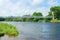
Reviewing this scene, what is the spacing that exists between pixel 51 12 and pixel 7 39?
115 m

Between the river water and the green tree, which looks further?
the green tree

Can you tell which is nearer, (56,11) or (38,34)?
(38,34)

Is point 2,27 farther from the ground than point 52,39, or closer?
farther from the ground

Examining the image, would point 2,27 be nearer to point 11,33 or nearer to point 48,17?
point 11,33

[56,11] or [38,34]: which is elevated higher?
[56,11]

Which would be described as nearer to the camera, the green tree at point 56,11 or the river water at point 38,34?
the river water at point 38,34

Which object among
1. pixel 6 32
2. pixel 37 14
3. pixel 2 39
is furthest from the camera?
pixel 37 14

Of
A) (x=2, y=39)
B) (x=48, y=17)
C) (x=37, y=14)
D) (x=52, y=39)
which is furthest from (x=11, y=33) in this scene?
(x=37, y=14)

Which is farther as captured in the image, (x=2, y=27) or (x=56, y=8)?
(x=56, y=8)

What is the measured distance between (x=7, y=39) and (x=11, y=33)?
264 cm

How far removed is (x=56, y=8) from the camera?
14975 cm

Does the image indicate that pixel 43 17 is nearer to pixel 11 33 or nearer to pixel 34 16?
pixel 34 16

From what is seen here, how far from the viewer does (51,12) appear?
144875mm

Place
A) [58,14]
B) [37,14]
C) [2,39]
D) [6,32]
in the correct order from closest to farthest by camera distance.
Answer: [2,39] → [6,32] → [58,14] → [37,14]
